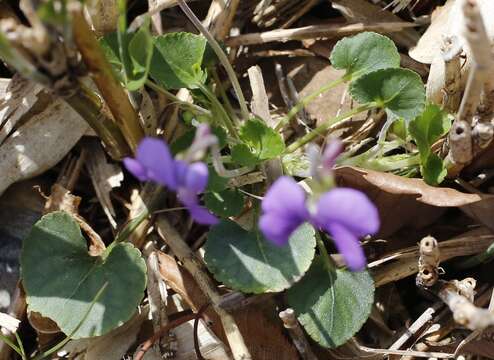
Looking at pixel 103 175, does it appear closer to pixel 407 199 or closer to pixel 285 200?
pixel 407 199

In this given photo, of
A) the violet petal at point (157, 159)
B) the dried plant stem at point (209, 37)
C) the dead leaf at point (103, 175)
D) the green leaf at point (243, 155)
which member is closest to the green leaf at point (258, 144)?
the green leaf at point (243, 155)

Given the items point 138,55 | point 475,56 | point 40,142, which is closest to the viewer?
point 475,56

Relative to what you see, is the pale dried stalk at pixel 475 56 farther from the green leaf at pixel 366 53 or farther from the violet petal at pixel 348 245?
the violet petal at pixel 348 245

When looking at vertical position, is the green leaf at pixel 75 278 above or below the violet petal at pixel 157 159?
below

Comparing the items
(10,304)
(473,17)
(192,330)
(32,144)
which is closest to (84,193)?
(32,144)

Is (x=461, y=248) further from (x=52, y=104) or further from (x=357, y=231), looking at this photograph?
(x=52, y=104)

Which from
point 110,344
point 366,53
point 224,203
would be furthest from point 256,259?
point 366,53

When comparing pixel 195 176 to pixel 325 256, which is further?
pixel 325 256
